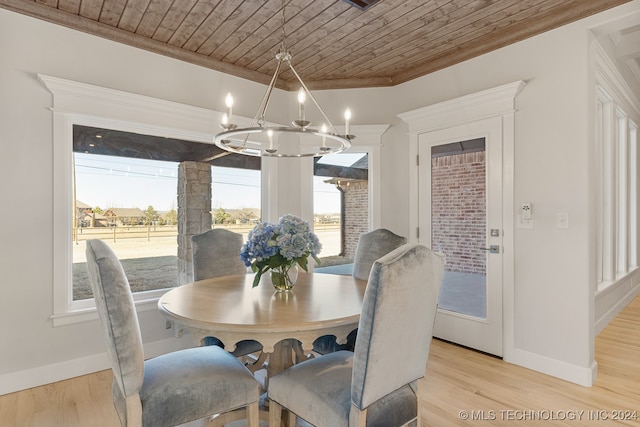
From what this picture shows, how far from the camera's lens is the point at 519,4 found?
2.45 metres

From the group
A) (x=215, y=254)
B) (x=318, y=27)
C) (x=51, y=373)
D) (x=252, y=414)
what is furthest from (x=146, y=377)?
(x=318, y=27)

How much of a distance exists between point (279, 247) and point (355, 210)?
6.85ft

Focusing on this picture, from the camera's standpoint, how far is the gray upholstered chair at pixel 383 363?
4.18 ft

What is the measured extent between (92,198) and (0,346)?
3.76 ft

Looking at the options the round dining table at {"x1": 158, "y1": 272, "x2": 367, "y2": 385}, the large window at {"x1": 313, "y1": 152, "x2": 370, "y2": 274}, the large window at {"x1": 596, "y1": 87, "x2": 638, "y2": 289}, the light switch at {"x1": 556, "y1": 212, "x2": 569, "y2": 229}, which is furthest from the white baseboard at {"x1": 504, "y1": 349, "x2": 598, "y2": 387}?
the large window at {"x1": 313, "y1": 152, "x2": 370, "y2": 274}

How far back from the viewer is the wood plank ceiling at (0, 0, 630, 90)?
2.44m

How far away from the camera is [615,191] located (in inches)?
161

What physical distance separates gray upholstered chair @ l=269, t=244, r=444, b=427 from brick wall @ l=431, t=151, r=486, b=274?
1800 millimetres

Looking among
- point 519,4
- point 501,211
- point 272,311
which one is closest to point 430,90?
point 519,4

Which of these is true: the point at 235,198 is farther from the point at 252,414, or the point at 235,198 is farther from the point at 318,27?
the point at 252,414

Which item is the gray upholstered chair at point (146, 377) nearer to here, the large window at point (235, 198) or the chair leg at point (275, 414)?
the chair leg at point (275, 414)

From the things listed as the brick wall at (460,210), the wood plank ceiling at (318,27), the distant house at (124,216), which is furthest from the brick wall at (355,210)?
the distant house at (124,216)

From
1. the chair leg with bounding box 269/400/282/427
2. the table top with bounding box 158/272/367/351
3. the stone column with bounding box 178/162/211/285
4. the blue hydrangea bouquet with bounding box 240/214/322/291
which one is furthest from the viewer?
the stone column with bounding box 178/162/211/285

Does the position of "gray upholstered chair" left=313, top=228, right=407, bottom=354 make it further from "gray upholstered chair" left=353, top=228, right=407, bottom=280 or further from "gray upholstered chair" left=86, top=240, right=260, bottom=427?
"gray upholstered chair" left=86, top=240, right=260, bottom=427
